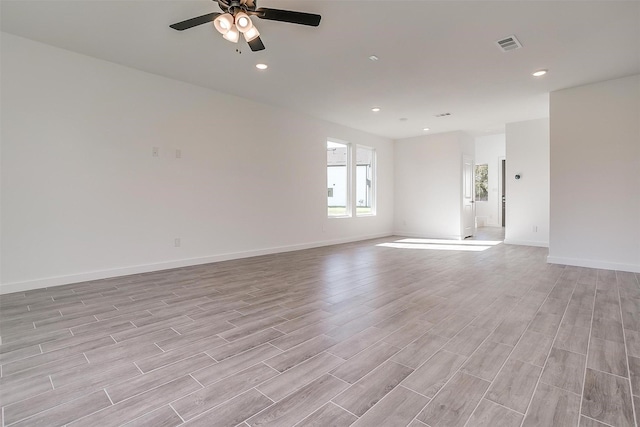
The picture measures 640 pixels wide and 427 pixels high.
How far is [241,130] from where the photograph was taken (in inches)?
209

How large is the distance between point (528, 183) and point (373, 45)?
17.4ft

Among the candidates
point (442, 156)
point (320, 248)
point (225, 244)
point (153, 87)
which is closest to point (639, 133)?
point (442, 156)

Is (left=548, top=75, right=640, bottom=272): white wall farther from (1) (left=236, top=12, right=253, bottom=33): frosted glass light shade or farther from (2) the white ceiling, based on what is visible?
(1) (left=236, top=12, right=253, bottom=33): frosted glass light shade

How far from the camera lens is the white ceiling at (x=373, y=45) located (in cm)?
277

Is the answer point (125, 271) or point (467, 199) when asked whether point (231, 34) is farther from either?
point (467, 199)

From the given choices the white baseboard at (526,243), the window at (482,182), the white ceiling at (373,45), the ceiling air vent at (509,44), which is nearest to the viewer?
the white ceiling at (373,45)

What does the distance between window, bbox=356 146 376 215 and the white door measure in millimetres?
2344

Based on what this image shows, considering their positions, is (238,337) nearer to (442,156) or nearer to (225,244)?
(225,244)

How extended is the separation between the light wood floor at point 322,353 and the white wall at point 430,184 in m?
4.28

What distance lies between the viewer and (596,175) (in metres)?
4.52

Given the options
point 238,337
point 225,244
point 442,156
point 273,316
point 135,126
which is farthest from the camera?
point 442,156

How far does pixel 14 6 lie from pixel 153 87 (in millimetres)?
1565

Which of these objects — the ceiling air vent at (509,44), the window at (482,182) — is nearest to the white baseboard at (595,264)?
the ceiling air vent at (509,44)

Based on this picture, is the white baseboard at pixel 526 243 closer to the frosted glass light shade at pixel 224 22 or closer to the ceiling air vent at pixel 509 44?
the ceiling air vent at pixel 509 44
